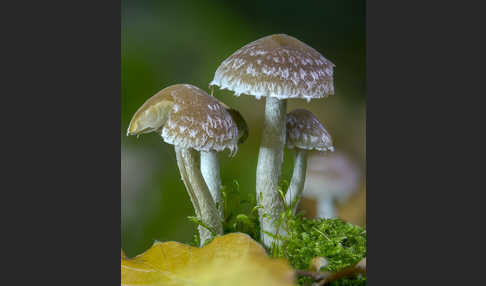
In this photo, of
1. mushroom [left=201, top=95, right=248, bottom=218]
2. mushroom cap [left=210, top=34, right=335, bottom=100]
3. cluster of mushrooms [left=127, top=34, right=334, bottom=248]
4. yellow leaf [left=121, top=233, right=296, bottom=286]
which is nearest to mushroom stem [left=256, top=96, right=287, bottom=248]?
cluster of mushrooms [left=127, top=34, right=334, bottom=248]

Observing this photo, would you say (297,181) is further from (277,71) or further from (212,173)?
(277,71)

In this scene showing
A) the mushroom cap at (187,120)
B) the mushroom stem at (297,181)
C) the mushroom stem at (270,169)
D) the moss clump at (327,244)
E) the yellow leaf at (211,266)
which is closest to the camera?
the yellow leaf at (211,266)

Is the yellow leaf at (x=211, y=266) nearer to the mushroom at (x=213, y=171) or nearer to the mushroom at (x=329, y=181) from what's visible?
the mushroom at (x=213, y=171)

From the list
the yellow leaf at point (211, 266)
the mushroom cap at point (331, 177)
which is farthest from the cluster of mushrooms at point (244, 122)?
the yellow leaf at point (211, 266)

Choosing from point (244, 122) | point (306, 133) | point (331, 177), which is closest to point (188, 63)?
point (244, 122)

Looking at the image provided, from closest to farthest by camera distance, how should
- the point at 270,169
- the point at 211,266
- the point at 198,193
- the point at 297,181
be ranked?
the point at 211,266
the point at 198,193
the point at 270,169
the point at 297,181

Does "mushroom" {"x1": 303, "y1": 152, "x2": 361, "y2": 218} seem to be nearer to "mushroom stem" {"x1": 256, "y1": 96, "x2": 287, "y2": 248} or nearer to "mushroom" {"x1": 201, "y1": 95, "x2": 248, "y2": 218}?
"mushroom stem" {"x1": 256, "y1": 96, "x2": 287, "y2": 248}

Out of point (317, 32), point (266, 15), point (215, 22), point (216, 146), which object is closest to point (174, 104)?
point (216, 146)
